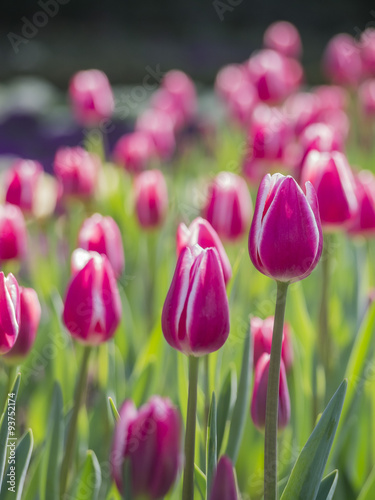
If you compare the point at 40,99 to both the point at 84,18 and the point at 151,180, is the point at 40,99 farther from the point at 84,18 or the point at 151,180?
the point at 151,180

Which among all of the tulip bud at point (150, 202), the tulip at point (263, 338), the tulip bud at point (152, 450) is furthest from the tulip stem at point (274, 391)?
the tulip bud at point (150, 202)

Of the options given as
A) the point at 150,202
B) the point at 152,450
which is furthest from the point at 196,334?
the point at 150,202

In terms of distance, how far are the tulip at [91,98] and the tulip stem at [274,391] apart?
181 centimetres

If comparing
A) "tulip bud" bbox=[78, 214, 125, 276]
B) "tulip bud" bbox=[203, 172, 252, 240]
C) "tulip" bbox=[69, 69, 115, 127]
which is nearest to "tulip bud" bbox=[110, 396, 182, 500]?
"tulip bud" bbox=[78, 214, 125, 276]

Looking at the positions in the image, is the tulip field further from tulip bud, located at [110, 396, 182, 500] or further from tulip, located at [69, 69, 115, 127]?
tulip, located at [69, 69, 115, 127]

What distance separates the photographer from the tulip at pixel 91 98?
8.02ft

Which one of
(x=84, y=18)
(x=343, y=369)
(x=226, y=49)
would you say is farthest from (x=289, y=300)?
(x=84, y=18)

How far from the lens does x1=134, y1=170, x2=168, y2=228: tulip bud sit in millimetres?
1661

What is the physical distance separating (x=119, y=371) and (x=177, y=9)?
8605 mm

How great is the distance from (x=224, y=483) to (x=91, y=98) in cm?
188

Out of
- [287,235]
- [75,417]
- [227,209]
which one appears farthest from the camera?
[227,209]

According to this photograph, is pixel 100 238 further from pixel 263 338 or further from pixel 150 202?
pixel 150 202

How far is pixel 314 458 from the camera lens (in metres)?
0.77

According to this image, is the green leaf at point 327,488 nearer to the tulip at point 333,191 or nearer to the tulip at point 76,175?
the tulip at point 333,191
